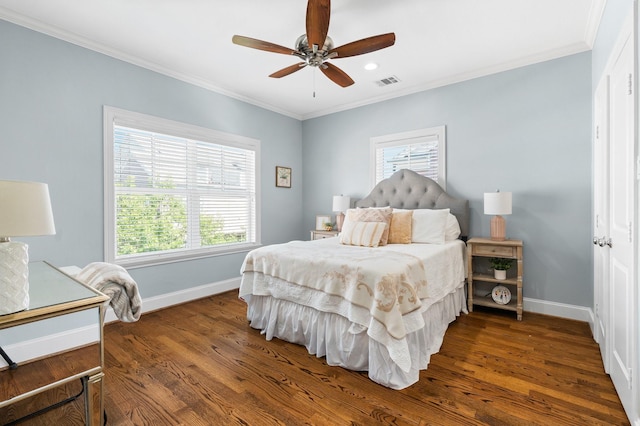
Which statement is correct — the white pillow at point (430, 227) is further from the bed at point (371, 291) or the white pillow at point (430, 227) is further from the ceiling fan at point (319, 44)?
the ceiling fan at point (319, 44)

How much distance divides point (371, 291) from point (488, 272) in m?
2.12

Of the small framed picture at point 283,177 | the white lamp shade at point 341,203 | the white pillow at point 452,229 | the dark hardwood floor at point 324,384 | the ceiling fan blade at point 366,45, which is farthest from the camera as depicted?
the small framed picture at point 283,177

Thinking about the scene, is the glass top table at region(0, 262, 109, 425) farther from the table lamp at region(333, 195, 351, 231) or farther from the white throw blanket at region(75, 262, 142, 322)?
the table lamp at region(333, 195, 351, 231)

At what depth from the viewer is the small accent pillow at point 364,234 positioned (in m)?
3.13

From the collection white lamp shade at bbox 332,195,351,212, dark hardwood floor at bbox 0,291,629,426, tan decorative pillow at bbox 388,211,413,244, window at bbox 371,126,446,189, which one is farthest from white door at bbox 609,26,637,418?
white lamp shade at bbox 332,195,351,212

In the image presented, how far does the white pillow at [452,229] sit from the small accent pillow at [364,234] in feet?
2.59

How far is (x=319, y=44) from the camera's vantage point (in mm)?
2332

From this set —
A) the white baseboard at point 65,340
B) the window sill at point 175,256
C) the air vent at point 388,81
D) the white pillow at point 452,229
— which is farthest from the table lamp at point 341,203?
the white baseboard at point 65,340

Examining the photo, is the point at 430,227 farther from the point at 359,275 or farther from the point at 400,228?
the point at 359,275

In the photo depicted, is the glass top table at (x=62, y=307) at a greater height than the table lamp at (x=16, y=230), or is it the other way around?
the table lamp at (x=16, y=230)

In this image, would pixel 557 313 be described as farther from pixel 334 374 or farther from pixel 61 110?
pixel 61 110

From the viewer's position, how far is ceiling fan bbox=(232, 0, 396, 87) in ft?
6.73

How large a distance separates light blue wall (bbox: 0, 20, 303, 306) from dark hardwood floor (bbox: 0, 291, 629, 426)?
908mm

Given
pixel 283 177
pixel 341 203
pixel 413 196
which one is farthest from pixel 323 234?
pixel 413 196
